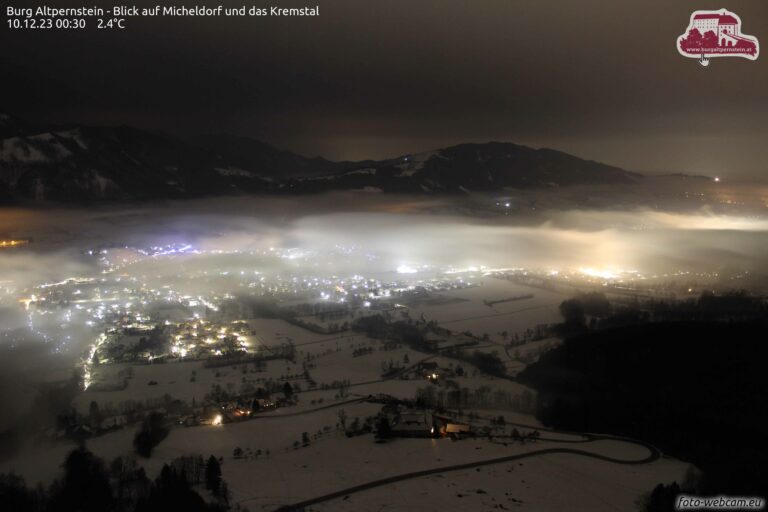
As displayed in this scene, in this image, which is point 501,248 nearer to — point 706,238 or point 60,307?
point 706,238

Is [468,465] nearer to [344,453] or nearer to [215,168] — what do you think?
[344,453]

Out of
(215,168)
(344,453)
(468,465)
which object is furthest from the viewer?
(215,168)

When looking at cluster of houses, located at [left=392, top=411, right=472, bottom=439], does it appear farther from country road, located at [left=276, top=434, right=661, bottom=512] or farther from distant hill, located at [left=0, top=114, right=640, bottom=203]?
distant hill, located at [left=0, top=114, right=640, bottom=203]

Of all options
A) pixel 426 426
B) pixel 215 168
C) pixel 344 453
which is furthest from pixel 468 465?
pixel 215 168

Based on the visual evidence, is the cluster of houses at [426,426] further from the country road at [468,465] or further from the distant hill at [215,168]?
the distant hill at [215,168]

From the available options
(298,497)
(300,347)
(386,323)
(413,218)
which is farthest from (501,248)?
(298,497)

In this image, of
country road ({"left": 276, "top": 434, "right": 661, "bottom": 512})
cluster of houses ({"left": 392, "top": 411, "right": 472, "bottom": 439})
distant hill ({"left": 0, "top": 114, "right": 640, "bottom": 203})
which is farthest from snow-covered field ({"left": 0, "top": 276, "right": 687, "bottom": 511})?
distant hill ({"left": 0, "top": 114, "right": 640, "bottom": 203})

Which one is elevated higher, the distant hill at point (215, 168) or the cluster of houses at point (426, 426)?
the distant hill at point (215, 168)

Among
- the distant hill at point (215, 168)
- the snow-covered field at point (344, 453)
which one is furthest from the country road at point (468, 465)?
the distant hill at point (215, 168)

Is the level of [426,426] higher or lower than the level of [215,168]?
lower
